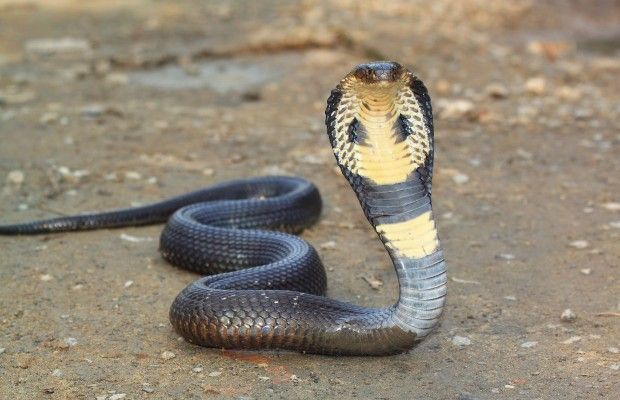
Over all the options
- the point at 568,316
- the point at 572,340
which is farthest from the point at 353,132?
the point at 568,316

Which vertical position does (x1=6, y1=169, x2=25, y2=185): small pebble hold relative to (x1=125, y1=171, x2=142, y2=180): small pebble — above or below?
above

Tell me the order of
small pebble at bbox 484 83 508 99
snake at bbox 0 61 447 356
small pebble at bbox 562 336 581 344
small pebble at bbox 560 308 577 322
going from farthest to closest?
small pebble at bbox 484 83 508 99
small pebble at bbox 560 308 577 322
small pebble at bbox 562 336 581 344
snake at bbox 0 61 447 356

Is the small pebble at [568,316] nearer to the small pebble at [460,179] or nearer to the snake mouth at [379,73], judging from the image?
the snake mouth at [379,73]

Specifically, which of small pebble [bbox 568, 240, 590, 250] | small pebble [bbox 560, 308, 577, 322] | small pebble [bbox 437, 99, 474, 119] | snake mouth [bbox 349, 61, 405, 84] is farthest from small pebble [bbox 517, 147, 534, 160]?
snake mouth [bbox 349, 61, 405, 84]

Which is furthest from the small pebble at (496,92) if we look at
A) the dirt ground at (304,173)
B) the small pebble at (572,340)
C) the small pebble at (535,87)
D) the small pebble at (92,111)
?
the small pebble at (572,340)

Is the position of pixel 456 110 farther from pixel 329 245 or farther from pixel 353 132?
pixel 353 132

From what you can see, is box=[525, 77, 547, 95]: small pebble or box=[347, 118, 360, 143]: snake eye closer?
box=[347, 118, 360, 143]: snake eye

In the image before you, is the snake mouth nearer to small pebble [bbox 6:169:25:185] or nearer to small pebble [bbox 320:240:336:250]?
small pebble [bbox 320:240:336:250]
